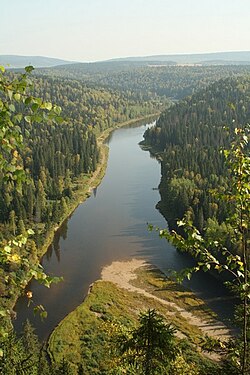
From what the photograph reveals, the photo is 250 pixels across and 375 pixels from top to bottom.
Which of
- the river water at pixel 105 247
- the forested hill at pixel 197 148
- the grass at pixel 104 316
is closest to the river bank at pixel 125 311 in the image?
the grass at pixel 104 316

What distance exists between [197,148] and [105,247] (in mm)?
53959

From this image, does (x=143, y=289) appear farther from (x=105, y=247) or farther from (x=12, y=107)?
(x=12, y=107)

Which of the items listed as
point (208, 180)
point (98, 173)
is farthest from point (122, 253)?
point (98, 173)

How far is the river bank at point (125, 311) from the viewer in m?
36.6

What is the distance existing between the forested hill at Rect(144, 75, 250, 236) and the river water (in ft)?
17.5

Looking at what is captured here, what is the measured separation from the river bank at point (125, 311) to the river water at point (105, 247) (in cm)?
150

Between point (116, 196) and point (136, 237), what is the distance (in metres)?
21.3

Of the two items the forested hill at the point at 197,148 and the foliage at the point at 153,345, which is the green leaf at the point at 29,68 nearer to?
the foliage at the point at 153,345

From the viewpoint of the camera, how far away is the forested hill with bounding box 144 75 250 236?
64.4m

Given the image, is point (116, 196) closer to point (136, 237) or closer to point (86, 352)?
point (136, 237)

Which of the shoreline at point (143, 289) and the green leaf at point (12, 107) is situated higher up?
the green leaf at point (12, 107)

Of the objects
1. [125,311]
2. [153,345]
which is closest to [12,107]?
[153,345]

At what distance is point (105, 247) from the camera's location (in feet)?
193

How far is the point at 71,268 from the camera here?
5269cm
